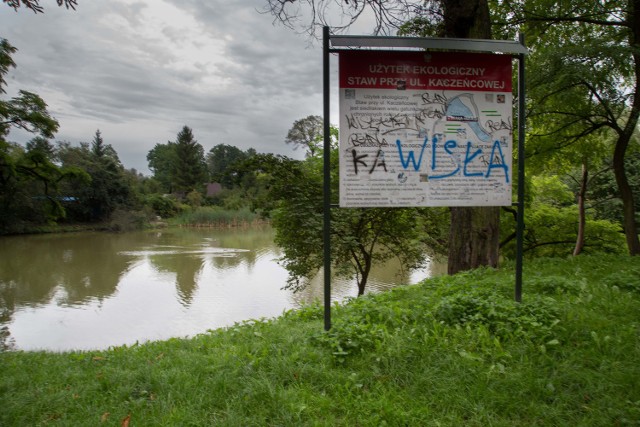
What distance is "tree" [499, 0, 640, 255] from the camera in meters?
7.27

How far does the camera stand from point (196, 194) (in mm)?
58438

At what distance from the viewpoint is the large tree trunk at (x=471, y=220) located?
6074 mm

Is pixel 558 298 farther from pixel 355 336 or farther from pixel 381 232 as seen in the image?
→ pixel 381 232

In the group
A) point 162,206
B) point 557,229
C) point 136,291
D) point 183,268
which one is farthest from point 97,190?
point 557,229

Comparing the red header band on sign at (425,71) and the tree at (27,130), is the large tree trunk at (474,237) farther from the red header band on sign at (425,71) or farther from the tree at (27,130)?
the tree at (27,130)

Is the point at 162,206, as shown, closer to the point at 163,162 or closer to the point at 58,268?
the point at 58,268

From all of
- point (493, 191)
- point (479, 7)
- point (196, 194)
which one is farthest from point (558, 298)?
point (196, 194)

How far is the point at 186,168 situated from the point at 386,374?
6742 cm

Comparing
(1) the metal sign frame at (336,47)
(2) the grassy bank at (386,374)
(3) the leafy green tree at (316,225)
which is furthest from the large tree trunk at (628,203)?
(1) the metal sign frame at (336,47)

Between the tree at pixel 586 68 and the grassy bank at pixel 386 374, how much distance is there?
478cm

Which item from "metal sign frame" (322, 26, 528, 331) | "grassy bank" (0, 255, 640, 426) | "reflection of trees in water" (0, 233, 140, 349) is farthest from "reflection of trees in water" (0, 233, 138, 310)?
"metal sign frame" (322, 26, 528, 331)

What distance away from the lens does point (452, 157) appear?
3828 mm

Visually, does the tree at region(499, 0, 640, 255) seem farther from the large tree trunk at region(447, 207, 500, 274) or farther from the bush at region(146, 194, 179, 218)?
the bush at region(146, 194, 179, 218)

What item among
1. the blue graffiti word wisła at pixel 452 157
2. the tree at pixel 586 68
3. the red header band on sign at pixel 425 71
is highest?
the tree at pixel 586 68
